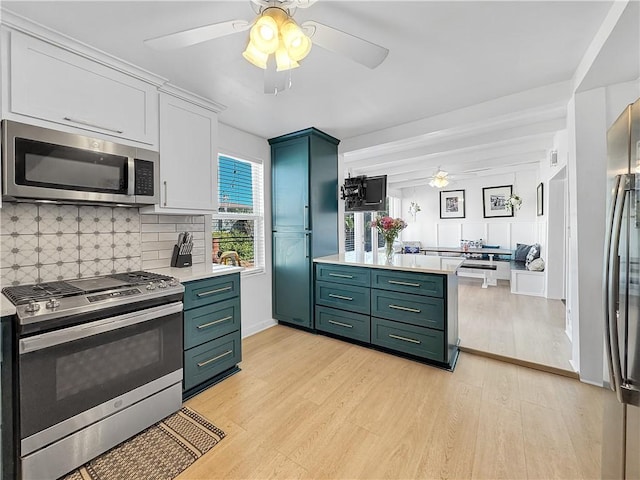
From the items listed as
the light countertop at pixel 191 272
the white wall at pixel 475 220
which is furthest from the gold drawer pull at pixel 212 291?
the white wall at pixel 475 220

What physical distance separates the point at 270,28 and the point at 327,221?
2513mm

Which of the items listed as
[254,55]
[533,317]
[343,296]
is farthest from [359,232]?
[254,55]

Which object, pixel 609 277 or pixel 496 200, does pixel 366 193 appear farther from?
pixel 496 200

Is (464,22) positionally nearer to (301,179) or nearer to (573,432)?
(301,179)

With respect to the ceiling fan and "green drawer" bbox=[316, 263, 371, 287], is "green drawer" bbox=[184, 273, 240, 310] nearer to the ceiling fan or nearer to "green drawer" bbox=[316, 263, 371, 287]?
"green drawer" bbox=[316, 263, 371, 287]

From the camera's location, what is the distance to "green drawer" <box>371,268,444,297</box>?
2434 mm

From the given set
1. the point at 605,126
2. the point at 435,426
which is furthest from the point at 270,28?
the point at 605,126

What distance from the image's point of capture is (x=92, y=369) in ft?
4.98

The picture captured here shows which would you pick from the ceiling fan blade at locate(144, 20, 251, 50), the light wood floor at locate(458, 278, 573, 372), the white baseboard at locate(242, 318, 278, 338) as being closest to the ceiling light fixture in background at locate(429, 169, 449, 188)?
the light wood floor at locate(458, 278, 573, 372)

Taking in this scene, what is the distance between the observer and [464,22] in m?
1.57

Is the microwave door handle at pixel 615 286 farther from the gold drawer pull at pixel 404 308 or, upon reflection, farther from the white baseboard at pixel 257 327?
the white baseboard at pixel 257 327

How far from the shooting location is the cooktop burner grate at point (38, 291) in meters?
1.43

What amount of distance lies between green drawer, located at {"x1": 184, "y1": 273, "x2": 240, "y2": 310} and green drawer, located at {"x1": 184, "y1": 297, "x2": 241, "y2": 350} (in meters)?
0.04

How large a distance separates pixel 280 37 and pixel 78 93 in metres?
1.41
